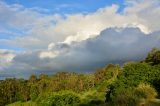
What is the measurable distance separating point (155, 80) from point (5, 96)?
104390 mm

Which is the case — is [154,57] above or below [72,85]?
above

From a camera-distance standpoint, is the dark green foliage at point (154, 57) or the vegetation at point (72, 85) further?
the dark green foliage at point (154, 57)

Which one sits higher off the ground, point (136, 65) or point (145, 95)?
point (136, 65)

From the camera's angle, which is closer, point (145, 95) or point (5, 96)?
point (145, 95)

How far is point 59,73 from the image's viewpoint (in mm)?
167750

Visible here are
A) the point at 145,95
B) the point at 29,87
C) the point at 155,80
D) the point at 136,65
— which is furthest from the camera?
the point at 29,87

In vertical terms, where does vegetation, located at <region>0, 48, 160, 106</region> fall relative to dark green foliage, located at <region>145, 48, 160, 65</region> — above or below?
below

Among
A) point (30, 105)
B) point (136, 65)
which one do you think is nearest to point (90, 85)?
point (30, 105)

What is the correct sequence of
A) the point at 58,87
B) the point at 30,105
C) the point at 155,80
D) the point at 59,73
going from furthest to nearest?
the point at 59,73 → the point at 58,87 → the point at 30,105 → the point at 155,80

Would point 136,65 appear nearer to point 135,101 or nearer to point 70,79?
point 135,101

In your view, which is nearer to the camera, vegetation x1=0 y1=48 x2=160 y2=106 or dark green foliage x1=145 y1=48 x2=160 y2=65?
vegetation x1=0 y1=48 x2=160 y2=106

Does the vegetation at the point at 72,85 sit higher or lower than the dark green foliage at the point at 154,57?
lower

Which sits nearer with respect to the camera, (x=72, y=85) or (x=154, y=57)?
(x=154, y=57)

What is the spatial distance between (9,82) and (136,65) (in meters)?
108
